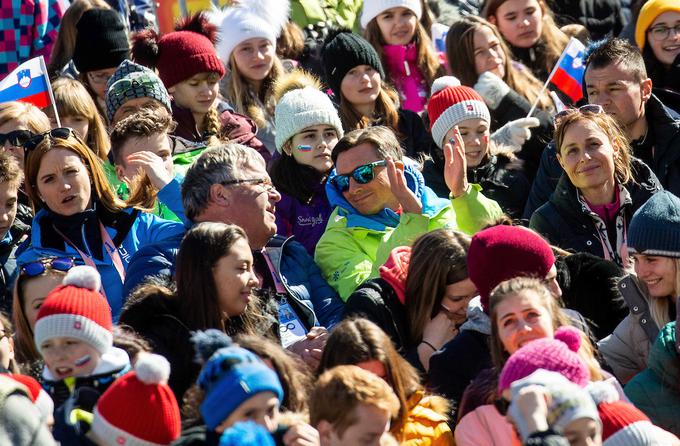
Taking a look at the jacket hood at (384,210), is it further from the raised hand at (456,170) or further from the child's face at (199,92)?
the child's face at (199,92)

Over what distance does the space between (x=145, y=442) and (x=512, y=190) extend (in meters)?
4.41

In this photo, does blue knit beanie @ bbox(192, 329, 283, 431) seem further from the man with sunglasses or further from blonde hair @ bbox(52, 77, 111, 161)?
blonde hair @ bbox(52, 77, 111, 161)

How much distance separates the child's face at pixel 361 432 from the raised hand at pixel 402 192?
7.47 feet

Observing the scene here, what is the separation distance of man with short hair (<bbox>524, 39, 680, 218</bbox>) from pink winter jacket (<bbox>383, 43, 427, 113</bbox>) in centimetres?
178

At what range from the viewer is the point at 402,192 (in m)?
7.73

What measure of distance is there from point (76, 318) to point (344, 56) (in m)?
4.33

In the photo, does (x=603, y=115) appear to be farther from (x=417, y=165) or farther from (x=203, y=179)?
(x=203, y=179)

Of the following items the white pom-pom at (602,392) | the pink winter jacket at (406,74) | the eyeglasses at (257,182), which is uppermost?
the white pom-pom at (602,392)

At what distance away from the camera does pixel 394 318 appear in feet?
23.0

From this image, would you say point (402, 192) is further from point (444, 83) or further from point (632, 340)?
point (444, 83)

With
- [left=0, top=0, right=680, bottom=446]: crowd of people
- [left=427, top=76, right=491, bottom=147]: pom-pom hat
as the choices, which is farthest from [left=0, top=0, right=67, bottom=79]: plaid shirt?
[left=427, top=76, right=491, bottom=147]: pom-pom hat


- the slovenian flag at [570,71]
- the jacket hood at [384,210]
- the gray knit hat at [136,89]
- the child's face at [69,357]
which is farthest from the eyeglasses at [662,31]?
the child's face at [69,357]

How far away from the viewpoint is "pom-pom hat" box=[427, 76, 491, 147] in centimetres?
895

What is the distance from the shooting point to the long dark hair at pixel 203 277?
6531 mm
